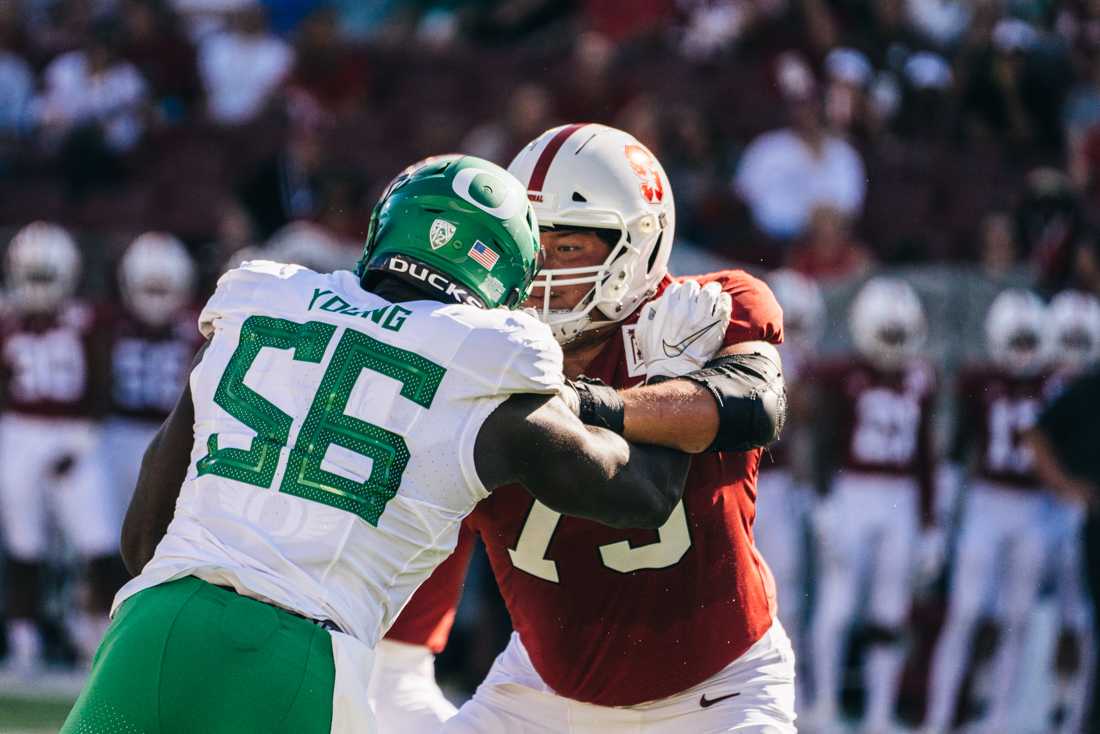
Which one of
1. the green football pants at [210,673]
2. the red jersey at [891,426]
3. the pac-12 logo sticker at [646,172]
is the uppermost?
the pac-12 logo sticker at [646,172]

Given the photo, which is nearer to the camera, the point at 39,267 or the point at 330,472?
the point at 330,472

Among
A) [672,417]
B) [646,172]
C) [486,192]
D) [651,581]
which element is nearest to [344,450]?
[486,192]

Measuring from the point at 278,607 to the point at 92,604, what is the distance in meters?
6.07

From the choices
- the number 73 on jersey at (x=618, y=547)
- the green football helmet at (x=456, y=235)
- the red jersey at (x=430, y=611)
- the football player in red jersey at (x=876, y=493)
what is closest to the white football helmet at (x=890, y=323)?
the football player in red jersey at (x=876, y=493)

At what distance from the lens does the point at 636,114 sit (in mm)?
9430

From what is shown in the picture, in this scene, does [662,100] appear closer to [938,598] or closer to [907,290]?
[907,290]

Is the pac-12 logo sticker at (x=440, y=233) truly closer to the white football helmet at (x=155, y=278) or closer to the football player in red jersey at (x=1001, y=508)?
the football player in red jersey at (x=1001, y=508)

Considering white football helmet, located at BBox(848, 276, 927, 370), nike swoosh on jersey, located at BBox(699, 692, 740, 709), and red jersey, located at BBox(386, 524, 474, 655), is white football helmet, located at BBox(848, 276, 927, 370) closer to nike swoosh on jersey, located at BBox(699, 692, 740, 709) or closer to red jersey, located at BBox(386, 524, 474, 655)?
red jersey, located at BBox(386, 524, 474, 655)

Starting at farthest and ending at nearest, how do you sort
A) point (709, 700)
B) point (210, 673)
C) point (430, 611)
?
point (430, 611) < point (709, 700) < point (210, 673)

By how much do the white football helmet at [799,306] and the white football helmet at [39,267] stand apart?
3703 mm

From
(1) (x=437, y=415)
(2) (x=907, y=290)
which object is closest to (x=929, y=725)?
(2) (x=907, y=290)

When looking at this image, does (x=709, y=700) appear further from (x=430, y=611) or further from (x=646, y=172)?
(x=646, y=172)

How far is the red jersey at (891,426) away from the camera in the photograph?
8328 millimetres

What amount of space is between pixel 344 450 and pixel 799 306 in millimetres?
5985
